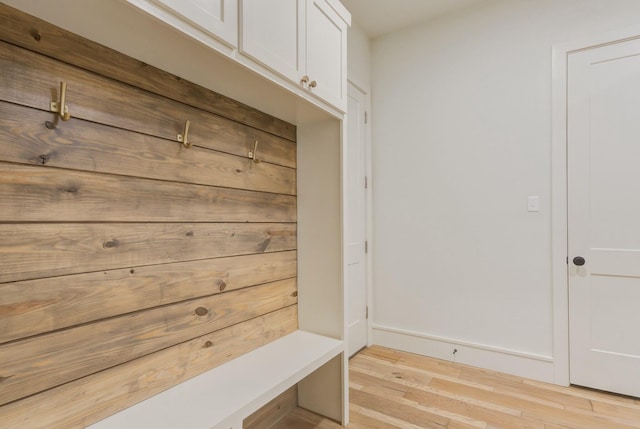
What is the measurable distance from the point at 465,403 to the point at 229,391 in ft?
4.92

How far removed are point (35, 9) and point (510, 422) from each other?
266cm

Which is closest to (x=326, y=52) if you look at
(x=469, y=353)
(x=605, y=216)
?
(x=605, y=216)

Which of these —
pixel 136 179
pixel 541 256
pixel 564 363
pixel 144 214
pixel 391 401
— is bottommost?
pixel 391 401

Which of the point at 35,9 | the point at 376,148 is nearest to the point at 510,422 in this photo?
the point at 376,148

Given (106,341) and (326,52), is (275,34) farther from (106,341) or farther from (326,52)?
(106,341)

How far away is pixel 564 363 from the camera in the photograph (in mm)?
2242

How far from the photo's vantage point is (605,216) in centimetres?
213

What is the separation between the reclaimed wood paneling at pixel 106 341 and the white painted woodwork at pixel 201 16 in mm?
967

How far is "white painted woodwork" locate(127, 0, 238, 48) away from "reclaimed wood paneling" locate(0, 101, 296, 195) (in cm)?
42

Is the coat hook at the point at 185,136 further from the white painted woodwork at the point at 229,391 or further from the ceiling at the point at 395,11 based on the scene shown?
the ceiling at the point at 395,11

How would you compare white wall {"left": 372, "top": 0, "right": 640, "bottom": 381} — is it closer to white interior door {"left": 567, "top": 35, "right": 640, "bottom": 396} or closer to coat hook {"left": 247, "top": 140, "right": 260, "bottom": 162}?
white interior door {"left": 567, "top": 35, "right": 640, "bottom": 396}

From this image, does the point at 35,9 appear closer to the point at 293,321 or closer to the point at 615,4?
the point at 293,321

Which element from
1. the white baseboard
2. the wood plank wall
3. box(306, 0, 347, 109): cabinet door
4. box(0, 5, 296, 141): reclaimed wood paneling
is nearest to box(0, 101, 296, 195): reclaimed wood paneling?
the wood plank wall

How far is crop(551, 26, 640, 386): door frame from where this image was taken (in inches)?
87.9
